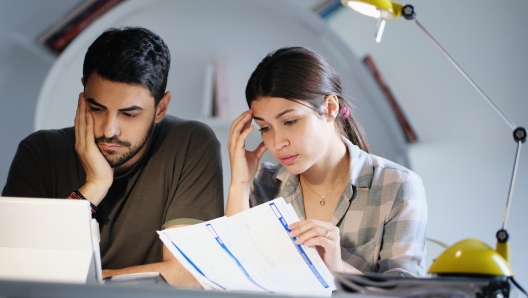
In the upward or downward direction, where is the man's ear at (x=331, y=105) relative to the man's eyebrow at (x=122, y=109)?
downward

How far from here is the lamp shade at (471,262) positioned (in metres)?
0.93

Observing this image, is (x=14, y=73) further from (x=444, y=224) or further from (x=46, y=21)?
(x=444, y=224)

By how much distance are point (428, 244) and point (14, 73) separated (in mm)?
1781

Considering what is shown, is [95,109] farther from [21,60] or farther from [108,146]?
[21,60]

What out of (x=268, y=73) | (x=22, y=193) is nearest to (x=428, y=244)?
(x=268, y=73)

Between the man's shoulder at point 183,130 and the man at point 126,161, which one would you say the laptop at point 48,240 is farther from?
the man's shoulder at point 183,130

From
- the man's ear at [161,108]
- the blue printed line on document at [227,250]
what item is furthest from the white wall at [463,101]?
the blue printed line on document at [227,250]

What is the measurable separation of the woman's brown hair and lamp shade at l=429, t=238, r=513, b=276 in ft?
2.20

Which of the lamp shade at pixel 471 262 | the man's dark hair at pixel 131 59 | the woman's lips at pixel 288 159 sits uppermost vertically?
the man's dark hair at pixel 131 59

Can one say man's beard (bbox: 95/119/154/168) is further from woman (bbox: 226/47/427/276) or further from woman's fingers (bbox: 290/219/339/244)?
woman's fingers (bbox: 290/219/339/244)

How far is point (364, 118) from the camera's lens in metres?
2.15

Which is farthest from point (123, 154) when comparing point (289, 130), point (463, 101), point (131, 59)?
point (463, 101)

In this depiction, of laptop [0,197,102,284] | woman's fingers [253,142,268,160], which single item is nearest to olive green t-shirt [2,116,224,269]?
woman's fingers [253,142,268,160]

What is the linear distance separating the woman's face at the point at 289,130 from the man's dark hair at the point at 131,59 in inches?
13.3
